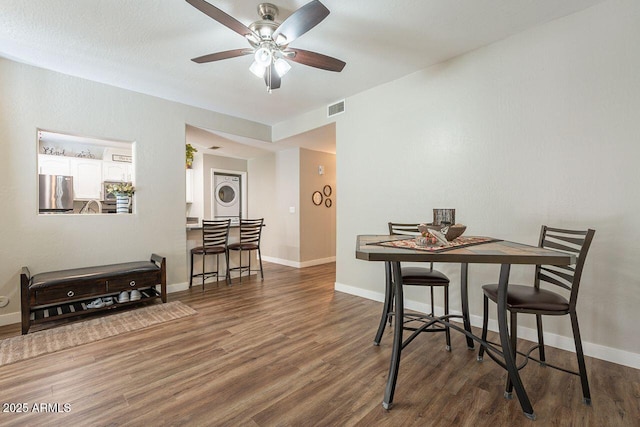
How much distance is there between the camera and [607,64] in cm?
208

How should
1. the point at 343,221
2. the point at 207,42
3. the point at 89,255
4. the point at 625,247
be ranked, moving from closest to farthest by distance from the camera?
the point at 625,247 → the point at 207,42 → the point at 89,255 → the point at 343,221

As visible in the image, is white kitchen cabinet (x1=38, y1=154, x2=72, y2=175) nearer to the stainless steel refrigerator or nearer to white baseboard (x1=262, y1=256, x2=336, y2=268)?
the stainless steel refrigerator

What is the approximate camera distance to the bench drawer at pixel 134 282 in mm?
3026

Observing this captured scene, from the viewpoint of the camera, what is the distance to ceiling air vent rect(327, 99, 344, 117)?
3933 millimetres

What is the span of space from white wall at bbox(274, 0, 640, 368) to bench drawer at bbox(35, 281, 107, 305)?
10.6 ft

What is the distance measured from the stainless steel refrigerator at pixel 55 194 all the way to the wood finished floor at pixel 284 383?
225 centimetres

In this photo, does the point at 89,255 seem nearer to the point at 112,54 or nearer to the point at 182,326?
the point at 182,326

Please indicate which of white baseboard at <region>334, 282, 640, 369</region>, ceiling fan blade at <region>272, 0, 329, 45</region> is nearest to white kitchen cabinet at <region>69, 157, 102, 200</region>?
ceiling fan blade at <region>272, 0, 329, 45</region>

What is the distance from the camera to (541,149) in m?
2.37

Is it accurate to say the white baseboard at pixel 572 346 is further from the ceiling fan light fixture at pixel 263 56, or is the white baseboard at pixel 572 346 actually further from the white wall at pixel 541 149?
the ceiling fan light fixture at pixel 263 56

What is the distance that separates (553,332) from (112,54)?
187 inches

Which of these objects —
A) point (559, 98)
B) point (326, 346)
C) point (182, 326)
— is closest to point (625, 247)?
point (559, 98)

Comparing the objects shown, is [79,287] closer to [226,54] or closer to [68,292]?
[68,292]

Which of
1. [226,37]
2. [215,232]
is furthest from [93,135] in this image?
[226,37]
